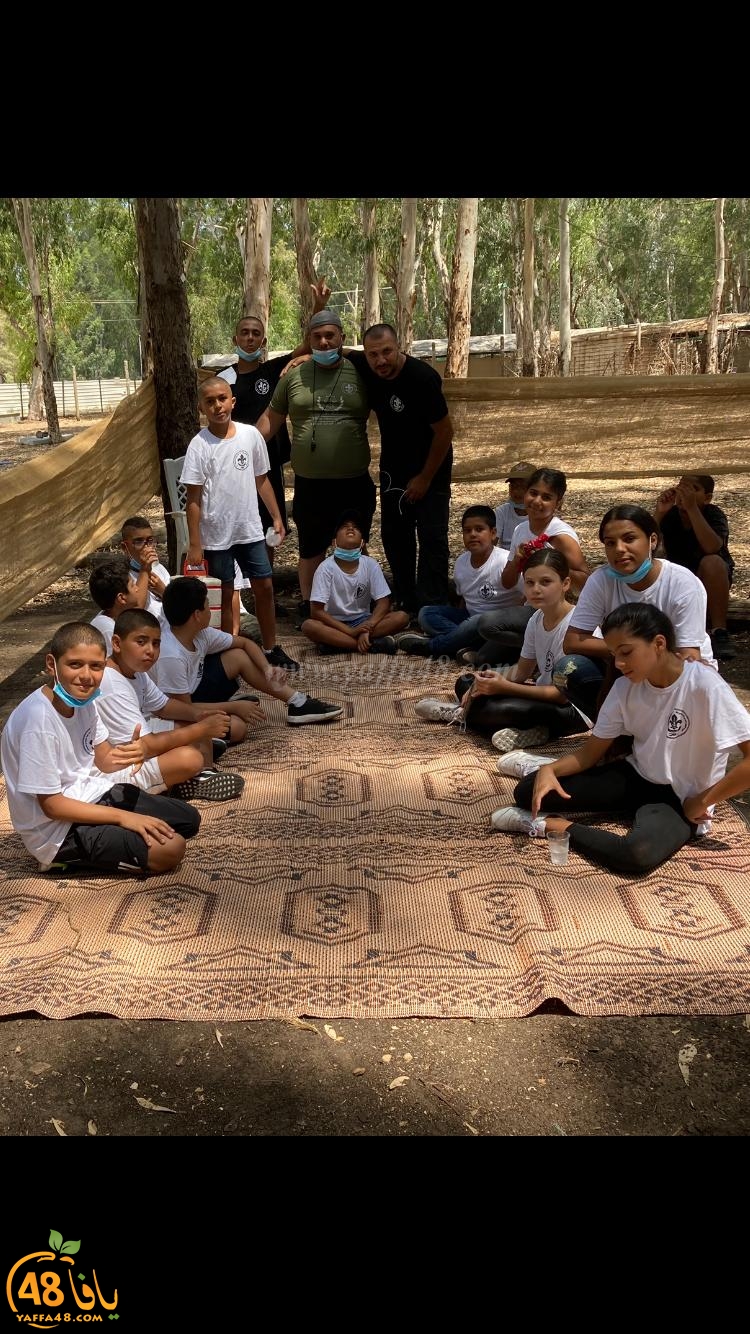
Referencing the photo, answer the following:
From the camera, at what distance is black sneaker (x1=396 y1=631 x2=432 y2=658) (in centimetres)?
623

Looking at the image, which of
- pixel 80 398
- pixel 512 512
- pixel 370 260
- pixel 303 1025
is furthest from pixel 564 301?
pixel 303 1025

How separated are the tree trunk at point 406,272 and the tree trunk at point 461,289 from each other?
2.61 metres

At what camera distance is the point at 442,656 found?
615 centimetres

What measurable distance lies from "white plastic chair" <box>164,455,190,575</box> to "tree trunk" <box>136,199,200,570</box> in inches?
5.5

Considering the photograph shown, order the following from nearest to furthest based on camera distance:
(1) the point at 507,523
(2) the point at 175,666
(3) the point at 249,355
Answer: (2) the point at 175,666 → (1) the point at 507,523 → (3) the point at 249,355

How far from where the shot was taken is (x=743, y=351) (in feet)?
94.3

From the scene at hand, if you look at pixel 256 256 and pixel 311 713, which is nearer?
pixel 311 713

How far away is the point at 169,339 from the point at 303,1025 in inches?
220

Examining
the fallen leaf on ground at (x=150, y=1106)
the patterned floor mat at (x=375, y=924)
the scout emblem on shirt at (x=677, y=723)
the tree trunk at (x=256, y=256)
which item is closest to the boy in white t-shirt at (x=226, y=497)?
the patterned floor mat at (x=375, y=924)

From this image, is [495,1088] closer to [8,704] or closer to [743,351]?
[8,704]

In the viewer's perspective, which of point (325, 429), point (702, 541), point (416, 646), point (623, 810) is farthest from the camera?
point (325, 429)

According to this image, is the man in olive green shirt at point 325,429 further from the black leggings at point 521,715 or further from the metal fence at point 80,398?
the metal fence at point 80,398

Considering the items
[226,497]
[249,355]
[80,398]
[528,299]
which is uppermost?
[528,299]

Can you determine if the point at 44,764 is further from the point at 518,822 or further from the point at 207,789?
the point at 518,822
